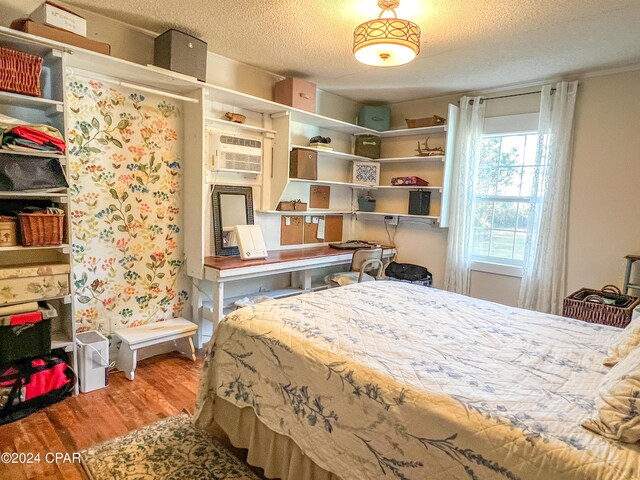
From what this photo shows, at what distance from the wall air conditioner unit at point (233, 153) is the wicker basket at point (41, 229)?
1.23 metres

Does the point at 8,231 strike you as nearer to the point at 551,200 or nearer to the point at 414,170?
the point at 414,170

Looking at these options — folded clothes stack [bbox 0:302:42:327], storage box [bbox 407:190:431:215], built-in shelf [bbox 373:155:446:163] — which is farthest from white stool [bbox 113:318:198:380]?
built-in shelf [bbox 373:155:446:163]

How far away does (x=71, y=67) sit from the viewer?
2443 mm

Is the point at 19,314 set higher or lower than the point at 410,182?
lower

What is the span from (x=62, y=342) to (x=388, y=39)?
256cm

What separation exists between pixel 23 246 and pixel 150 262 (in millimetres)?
914

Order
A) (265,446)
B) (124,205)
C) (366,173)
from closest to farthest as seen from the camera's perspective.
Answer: (265,446), (124,205), (366,173)

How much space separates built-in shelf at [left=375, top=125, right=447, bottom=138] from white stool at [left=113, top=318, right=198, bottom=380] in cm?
282

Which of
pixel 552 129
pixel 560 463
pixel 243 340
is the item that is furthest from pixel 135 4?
pixel 552 129

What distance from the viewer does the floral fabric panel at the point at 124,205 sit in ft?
8.50

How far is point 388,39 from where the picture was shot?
1.87 meters

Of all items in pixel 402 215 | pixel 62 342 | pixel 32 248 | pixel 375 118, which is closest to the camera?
pixel 32 248

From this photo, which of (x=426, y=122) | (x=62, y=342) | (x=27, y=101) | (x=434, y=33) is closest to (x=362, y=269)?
(x=426, y=122)

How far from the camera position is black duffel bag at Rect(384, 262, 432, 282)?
396 centimetres
